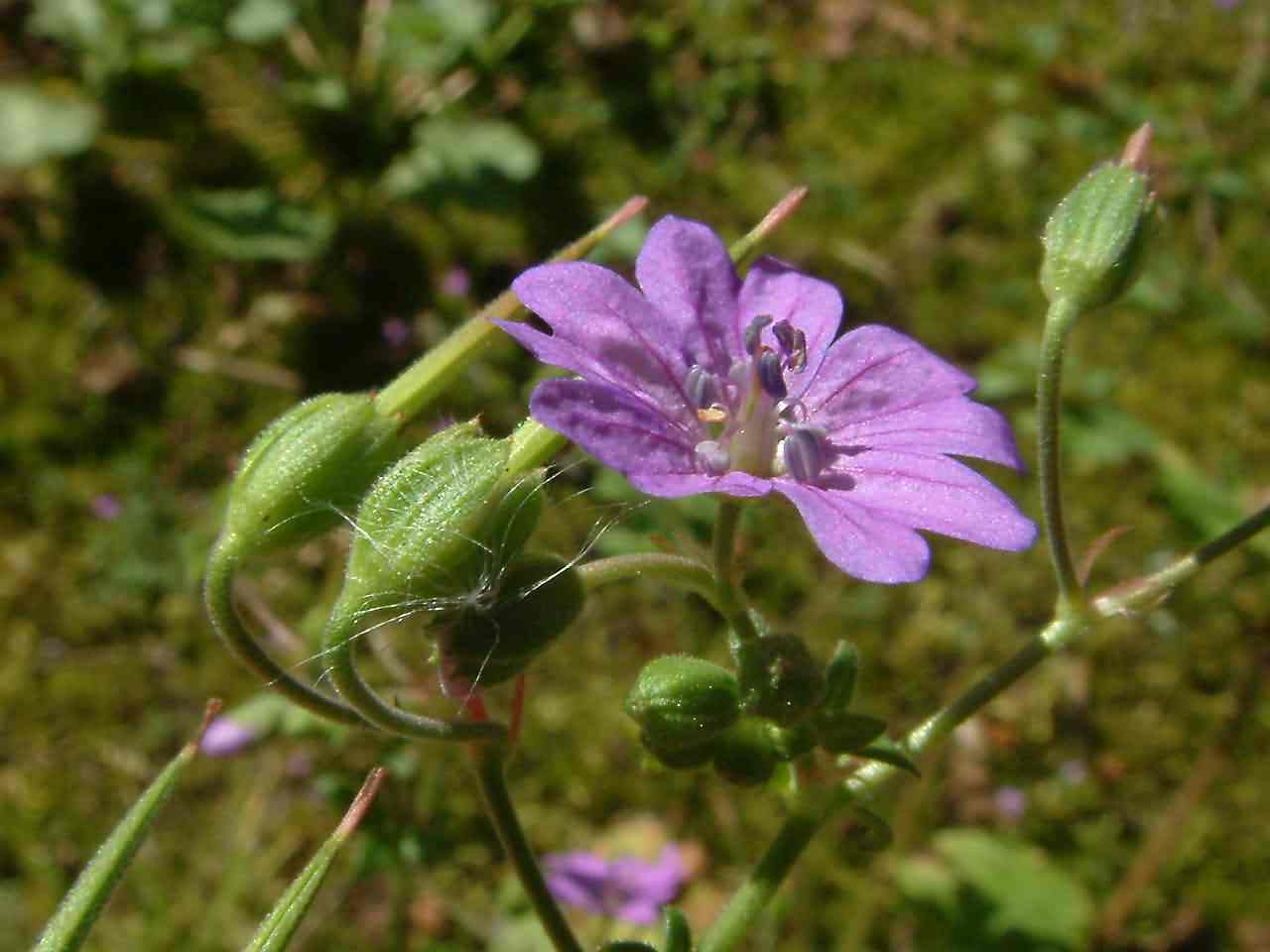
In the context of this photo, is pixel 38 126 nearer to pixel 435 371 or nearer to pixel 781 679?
pixel 435 371

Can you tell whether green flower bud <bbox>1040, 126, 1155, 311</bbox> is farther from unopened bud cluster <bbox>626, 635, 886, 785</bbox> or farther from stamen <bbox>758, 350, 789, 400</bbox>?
unopened bud cluster <bbox>626, 635, 886, 785</bbox>

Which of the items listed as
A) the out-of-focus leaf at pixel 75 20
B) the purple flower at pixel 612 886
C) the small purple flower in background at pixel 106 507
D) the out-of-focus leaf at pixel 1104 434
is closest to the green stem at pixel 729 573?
the purple flower at pixel 612 886

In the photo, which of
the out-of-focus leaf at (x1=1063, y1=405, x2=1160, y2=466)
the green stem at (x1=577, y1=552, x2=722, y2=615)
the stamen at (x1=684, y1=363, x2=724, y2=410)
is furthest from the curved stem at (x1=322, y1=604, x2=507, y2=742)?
the out-of-focus leaf at (x1=1063, y1=405, x2=1160, y2=466)

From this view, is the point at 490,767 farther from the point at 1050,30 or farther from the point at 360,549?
the point at 1050,30

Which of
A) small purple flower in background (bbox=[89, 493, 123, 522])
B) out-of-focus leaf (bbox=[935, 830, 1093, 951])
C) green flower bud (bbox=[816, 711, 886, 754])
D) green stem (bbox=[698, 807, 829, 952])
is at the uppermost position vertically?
green flower bud (bbox=[816, 711, 886, 754])

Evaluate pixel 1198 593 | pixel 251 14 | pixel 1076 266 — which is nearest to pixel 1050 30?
pixel 1198 593

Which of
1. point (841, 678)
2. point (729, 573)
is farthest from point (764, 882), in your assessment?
point (729, 573)

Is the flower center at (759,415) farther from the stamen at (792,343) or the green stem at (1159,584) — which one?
the green stem at (1159,584)
